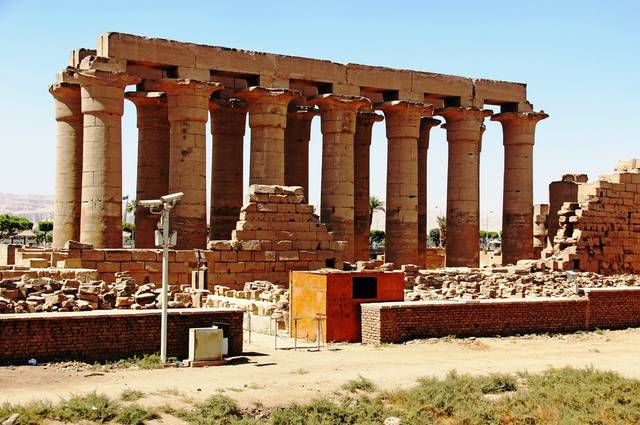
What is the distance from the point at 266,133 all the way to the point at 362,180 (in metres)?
9.10

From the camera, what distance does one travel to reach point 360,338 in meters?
22.5

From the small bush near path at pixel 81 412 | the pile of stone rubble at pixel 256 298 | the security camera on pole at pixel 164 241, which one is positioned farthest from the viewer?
the pile of stone rubble at pixel 256 298

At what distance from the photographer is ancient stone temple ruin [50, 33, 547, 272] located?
32.0m

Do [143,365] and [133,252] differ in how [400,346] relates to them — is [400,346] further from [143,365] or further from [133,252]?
[133,252]

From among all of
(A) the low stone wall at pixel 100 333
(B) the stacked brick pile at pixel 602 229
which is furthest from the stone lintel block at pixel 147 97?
(A) the low stone wall at pixel 100 333

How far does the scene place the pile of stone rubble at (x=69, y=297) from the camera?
18953mm

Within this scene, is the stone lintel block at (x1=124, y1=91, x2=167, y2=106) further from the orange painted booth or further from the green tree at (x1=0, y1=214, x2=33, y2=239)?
the green tree at (x1=0, y1=214, x2=33, y2=239)

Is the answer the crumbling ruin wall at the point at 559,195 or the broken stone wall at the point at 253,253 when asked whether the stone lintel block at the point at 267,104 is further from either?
the crumbling ruin wall at the point at 559,195

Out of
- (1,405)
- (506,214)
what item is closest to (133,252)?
(1,405)

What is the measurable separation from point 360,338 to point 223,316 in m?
4.53

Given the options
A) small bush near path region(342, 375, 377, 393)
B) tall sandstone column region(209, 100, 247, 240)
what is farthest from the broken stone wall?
small bush near path region(342, 375, 377, 393)

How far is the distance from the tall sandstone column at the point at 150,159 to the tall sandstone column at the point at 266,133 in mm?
3962

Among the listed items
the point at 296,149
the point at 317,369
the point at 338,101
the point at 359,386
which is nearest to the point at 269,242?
the point at 338,101

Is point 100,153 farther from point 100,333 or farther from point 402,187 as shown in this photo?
point 100,333
